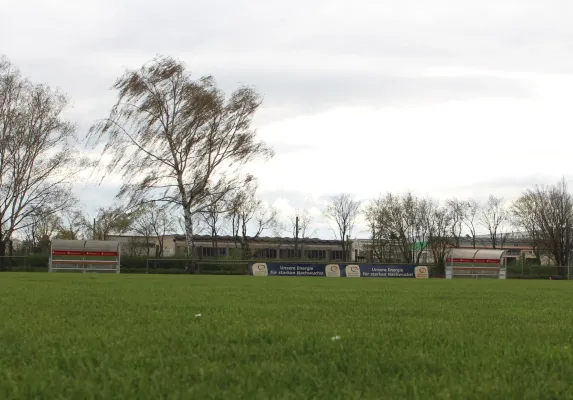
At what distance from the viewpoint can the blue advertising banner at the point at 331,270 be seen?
53.0 m

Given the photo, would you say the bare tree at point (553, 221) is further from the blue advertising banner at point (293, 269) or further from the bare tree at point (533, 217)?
the blue advertising banner at point (293, 269)

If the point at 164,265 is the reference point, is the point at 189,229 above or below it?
above

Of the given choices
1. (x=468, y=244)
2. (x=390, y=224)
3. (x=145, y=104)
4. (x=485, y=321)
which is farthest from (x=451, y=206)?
(x=485, y=321)

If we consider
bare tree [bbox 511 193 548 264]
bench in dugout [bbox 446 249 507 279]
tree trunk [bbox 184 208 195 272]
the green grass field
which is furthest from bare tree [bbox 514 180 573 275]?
the green grass field

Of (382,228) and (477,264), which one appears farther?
(382,228)

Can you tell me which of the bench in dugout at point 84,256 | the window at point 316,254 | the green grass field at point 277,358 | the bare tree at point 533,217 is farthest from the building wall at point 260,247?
the green grass field at point 277,358

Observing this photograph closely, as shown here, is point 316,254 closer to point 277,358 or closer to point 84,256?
point 84,256

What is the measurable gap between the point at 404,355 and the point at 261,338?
53.0 inches

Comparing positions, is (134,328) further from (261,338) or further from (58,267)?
(58,267)

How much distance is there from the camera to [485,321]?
27.0 feet

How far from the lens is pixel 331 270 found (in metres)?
54.1

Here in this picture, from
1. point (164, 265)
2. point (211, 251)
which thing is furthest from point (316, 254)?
point (164, 265)

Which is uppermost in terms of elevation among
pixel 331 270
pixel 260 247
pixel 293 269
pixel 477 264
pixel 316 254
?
pixel 260 247

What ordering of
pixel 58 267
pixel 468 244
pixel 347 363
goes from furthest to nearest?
pixel 468 244 → pixel 58 267 → pixel 347 363
